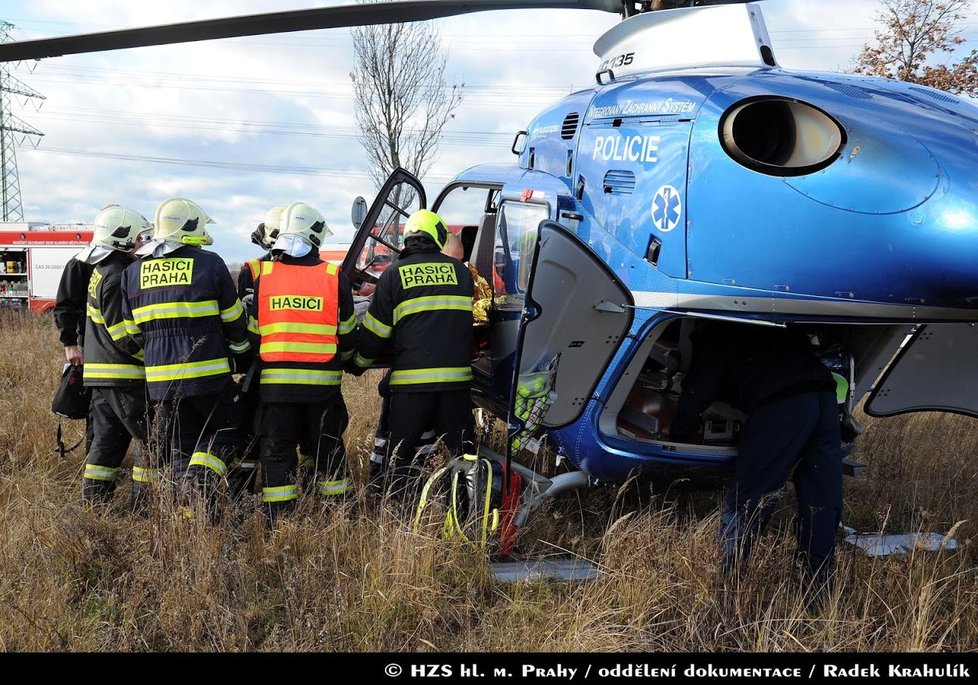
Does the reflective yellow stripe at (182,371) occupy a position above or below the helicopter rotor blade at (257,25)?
below

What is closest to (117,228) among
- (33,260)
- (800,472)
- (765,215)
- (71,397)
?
(71,397)

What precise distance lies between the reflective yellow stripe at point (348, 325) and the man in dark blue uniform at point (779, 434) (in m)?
2.09

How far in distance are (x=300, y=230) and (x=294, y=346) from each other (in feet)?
2.40

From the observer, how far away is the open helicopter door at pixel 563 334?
13.0ft

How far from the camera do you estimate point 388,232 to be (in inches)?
238

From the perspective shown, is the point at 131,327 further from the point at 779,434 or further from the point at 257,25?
the point at 779,434

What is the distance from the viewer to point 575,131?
4844 mm

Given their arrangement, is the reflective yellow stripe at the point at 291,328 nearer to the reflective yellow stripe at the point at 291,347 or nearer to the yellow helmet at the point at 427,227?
the reflective yellow stripe at the point at 291,347

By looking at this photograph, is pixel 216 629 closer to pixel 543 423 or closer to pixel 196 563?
pixel 196 563

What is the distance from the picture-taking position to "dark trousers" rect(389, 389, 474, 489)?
4.79 meters

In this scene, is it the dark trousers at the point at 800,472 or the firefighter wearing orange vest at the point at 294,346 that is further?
the firefighter wearing orange vest at the point at 294,346

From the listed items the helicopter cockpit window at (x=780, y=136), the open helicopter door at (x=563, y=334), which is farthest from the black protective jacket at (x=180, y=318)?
the helicopter cockpit window at (x=780, y=136)

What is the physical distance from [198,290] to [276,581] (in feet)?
5.76

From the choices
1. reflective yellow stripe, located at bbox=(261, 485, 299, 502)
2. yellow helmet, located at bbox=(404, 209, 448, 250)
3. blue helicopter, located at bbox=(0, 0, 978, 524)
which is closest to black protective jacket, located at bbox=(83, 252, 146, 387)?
reflective yellow stripe, located at bbox=(261, 485, 299, 502)
